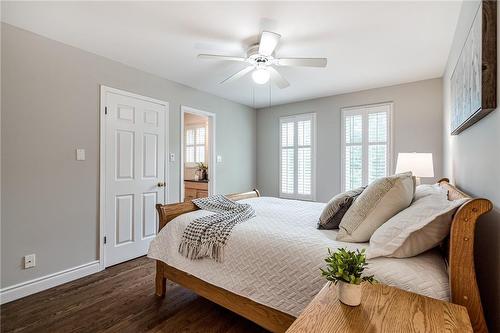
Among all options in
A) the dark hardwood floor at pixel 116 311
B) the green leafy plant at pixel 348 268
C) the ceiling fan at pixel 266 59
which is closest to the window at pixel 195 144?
the ceiling fan at pixel 266 59

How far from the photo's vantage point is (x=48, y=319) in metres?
1.93

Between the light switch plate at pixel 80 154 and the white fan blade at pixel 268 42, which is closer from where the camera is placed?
the white fan blade at pixel 268 42

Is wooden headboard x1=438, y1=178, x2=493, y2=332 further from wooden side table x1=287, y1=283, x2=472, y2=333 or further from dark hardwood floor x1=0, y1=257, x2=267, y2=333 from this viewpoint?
dark hardwood floor x1=0, y1=257, x2=267, y2=333

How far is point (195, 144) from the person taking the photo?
6.12 meters

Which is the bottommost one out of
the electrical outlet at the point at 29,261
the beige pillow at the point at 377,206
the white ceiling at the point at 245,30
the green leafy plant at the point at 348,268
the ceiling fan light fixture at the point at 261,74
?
the electrical outlet at the point at 29,261

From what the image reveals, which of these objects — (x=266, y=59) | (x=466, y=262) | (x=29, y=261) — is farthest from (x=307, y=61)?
(x=29, y=261)

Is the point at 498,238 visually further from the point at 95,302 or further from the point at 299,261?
the point at 95,302

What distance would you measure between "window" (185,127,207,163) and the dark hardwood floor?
12.6 ft

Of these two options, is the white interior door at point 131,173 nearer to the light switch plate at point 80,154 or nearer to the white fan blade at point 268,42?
the light switch plate at point 80,154

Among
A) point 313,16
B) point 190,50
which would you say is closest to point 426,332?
point 313,16

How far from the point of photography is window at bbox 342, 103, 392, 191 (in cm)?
389

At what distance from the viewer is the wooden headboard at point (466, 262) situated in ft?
3.17

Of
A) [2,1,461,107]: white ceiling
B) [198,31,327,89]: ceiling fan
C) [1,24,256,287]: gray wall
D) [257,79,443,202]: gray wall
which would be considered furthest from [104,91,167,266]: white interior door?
[257,79,443,202]: gray wall

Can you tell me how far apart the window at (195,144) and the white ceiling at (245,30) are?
9.14ft
